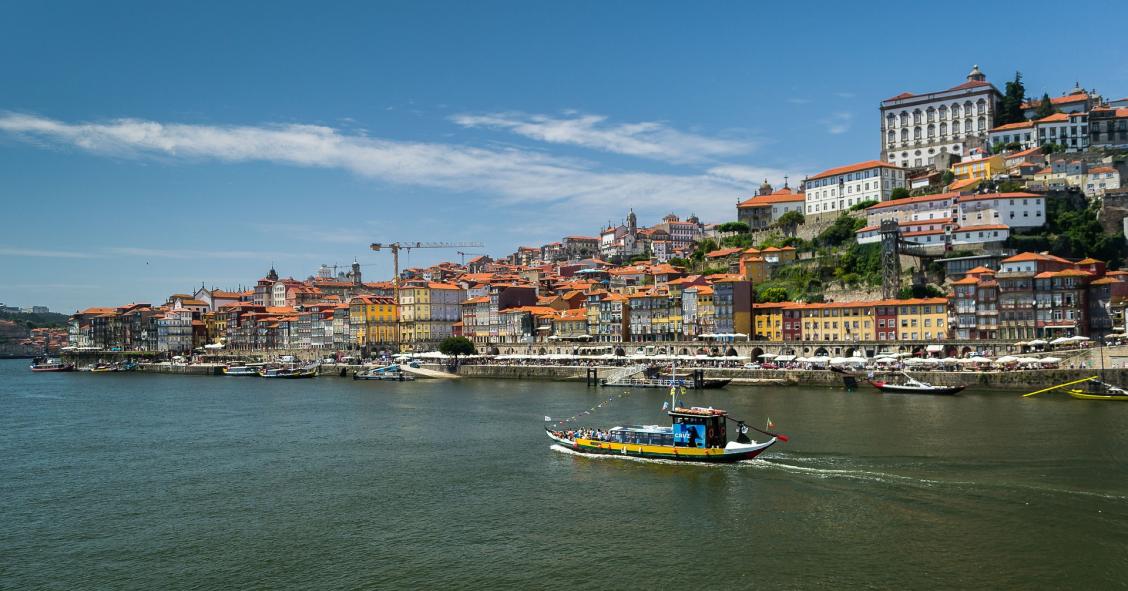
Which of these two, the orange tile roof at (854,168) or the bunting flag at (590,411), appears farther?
the orange tile roof at (854,168)

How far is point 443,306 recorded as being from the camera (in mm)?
91375

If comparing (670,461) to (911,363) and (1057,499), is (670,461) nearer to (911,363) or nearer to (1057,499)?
(1057,499)

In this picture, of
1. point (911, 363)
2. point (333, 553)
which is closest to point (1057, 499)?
point (333, 553)

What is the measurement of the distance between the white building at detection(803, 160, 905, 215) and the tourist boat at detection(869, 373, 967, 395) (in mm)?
31214

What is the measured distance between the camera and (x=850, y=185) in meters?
75.2

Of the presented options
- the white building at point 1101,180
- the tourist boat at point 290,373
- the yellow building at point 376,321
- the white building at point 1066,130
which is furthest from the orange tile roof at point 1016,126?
the tourist boat at point 290,373

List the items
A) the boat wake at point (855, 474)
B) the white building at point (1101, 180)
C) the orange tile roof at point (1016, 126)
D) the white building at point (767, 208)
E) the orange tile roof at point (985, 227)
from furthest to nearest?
the white building at point (767, 208) → the orange tile roof at point (1016, 126) → the white building at point (1101, 180) → the orange tile roof at point (985, 227) → the boat wake at point (855, 474)

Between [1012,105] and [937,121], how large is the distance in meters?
6.25

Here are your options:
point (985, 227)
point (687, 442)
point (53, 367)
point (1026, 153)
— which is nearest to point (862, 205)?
point (1026, 153)

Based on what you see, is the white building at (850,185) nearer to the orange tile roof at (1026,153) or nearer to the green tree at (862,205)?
the green tree at (862,205)

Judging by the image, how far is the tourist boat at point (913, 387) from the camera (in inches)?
1705

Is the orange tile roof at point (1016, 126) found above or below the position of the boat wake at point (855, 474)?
above

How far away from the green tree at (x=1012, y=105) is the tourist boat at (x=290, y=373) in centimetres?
6436

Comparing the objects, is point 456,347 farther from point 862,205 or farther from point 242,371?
point 862,205
